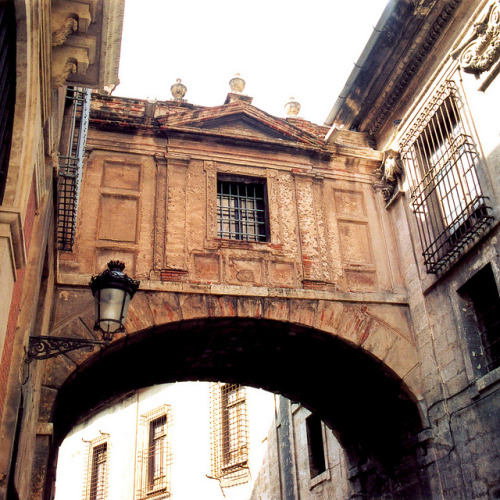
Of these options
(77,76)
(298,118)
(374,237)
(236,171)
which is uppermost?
(298,118)

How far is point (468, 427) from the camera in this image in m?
7.04

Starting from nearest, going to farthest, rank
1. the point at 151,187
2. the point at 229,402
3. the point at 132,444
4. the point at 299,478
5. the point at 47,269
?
the point at 47,269, the point at 151,187, the point at 299,478, the point at 229,402, the point at 132,444

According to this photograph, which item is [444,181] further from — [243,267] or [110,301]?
[110,301]

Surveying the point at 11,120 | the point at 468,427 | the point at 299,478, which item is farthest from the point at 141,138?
the point at 299,478

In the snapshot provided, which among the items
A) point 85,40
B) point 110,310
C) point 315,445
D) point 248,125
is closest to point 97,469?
point 315,445

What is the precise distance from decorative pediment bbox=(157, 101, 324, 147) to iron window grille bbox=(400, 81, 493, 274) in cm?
155

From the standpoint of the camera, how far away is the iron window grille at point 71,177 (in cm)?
630

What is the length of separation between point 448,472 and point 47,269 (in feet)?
16.6

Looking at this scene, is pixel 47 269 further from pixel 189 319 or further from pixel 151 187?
pixel 151 187

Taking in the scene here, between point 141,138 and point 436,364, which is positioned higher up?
point 141,138

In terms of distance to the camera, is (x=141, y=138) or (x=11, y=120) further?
(x=141, y=138)

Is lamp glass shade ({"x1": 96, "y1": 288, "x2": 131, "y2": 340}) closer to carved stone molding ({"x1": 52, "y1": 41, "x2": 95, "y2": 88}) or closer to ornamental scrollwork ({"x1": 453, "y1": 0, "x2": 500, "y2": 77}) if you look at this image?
carved stone molding ({"x1": 52, "y1": 41, "x2": 95, "y2": 88})

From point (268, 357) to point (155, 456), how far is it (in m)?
8.60

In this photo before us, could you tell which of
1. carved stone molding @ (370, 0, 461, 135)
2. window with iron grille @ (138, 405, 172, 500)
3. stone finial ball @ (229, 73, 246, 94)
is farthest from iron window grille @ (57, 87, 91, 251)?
window with iron grille @ (138, 405, 172, 500)
